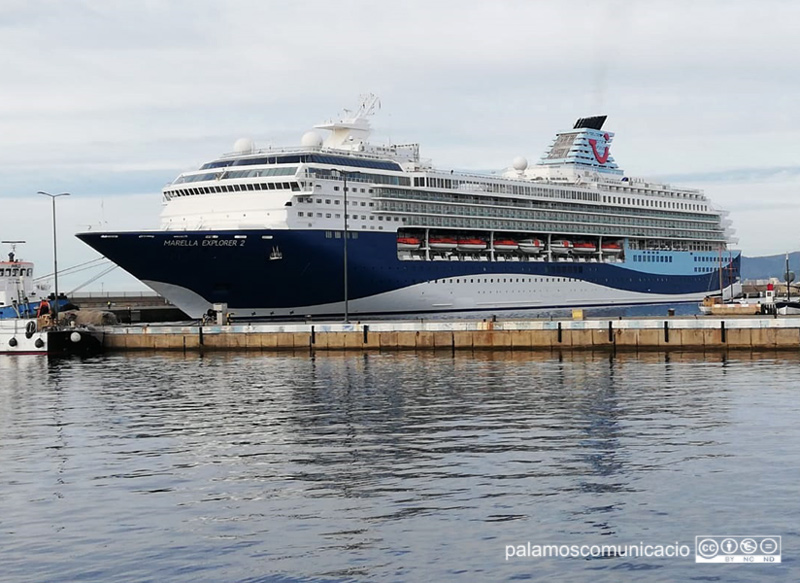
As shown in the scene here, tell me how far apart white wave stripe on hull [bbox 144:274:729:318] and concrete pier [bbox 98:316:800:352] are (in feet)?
22.6

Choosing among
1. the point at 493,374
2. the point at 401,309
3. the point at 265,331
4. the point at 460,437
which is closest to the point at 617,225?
the point at 401,309

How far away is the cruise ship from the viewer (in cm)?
6381

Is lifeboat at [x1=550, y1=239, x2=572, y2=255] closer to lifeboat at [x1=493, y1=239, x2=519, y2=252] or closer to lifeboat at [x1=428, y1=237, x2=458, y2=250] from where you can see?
lifeboat at [x1=493, y1=239, x2=519, y2=252]

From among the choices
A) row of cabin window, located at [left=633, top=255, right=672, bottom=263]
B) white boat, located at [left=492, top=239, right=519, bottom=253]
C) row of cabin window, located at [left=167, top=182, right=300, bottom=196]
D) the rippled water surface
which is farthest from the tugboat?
row of cabin window, located at [left=633, top=255, right=672, bottom=263]

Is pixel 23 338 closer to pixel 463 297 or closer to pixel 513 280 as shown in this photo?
pixel 463 297

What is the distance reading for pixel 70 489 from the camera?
19.8 metres

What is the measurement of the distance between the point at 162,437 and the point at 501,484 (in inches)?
406

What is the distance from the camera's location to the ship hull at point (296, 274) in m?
62.9

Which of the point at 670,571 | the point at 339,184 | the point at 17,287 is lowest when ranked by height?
the point at 670,571

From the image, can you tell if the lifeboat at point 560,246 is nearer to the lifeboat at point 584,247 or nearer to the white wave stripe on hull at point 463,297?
the lifeboat at point 584,247

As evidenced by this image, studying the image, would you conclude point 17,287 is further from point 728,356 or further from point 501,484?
point 501,484

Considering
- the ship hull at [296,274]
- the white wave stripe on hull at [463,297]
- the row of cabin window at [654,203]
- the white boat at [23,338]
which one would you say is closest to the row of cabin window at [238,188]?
the ship hull at [296,274]

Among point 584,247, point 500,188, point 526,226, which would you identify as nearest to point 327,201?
point 500,188

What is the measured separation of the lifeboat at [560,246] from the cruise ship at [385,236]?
25 centimetres
